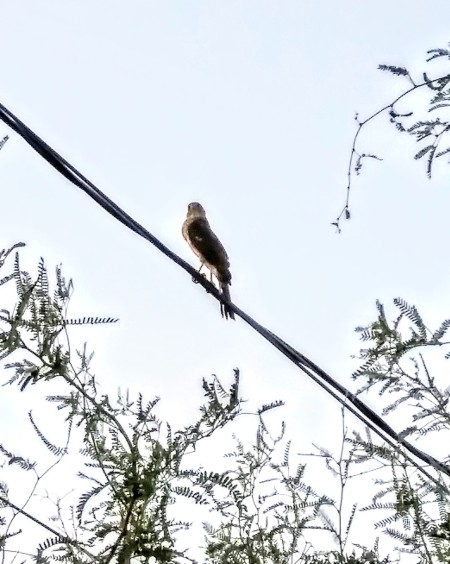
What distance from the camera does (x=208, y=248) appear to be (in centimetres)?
653

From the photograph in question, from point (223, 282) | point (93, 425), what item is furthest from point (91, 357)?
point (223, 282)

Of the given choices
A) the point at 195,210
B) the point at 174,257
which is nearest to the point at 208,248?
the point at 195,210

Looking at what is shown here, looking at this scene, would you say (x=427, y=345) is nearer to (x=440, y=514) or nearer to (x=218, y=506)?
(x=440, y=514)

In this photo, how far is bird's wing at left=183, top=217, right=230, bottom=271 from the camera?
6.35m

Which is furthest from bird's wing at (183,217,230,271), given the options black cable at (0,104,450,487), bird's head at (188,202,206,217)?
black cable at (0,104,450,487)

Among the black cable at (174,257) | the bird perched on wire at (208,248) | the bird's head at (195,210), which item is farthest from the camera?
the bird's head at (195,210)

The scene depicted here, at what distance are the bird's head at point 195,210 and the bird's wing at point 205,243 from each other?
1.82 feet

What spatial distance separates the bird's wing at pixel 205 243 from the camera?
20.8 ft

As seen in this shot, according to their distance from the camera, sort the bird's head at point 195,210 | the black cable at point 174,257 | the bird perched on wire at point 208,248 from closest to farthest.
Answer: the black cable at point 174,257 < the bird perched on wire at point 208,248 < the bird's head at point 195,210

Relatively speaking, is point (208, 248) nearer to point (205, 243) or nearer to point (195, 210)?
point (205, 243)

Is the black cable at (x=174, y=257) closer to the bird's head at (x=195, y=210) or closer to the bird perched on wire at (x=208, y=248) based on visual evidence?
the bird perched on wire at (x=208, y=248)

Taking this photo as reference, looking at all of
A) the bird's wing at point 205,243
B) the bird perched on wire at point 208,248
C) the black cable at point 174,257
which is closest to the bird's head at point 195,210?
the bird perched on wire at point 208,248

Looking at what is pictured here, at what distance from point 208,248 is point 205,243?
3.6 inches

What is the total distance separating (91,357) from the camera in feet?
8.21
